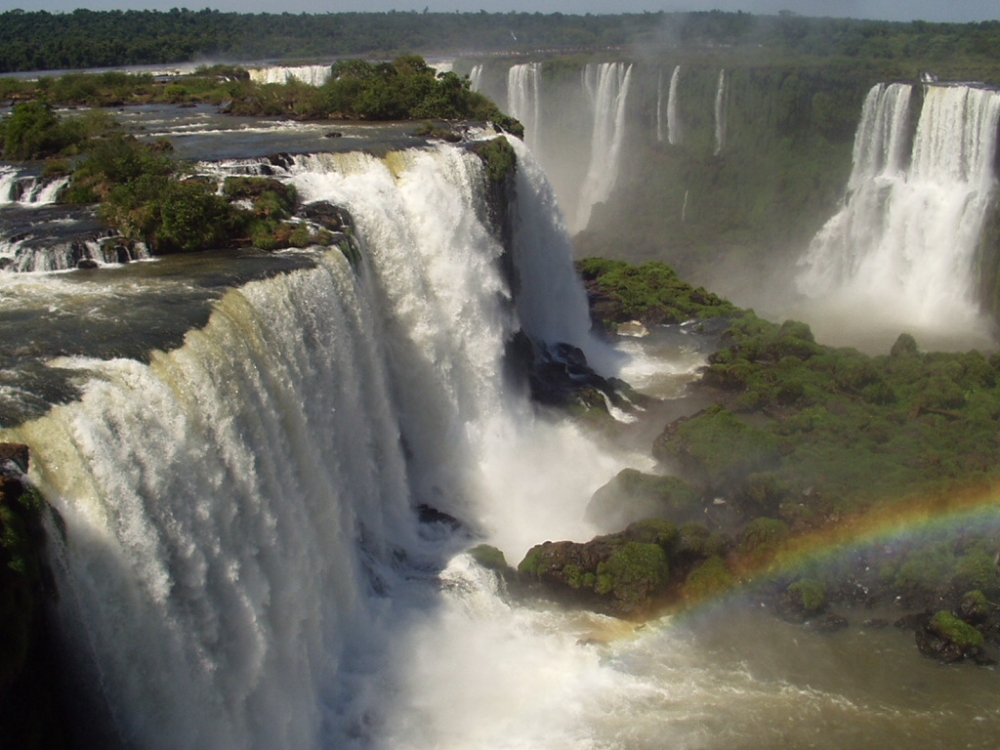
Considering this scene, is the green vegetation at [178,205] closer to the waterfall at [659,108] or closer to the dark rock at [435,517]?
the dark rock at [435,517]

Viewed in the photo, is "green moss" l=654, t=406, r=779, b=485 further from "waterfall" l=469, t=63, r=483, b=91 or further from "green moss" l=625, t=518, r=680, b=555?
"waterfall" l=469, t=63, r=483, b=91

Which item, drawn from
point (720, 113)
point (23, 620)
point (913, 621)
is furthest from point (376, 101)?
point (23, 620)

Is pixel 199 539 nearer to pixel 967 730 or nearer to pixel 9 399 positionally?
pixel 9 399

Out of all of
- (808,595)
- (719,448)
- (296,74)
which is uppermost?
(296,74)

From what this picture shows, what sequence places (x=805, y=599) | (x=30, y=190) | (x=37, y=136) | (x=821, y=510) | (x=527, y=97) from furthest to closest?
(x=527, y=97) → (x=37, y=136) → (x=30, y=190) → (x=821, y=510) → (x=805, y=599)

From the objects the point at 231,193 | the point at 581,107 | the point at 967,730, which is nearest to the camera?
the point at 967,730

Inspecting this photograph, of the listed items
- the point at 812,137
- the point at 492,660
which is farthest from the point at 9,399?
the point at 812,137

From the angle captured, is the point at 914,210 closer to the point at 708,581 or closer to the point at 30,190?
the point at 708,581

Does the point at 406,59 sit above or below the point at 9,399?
above
